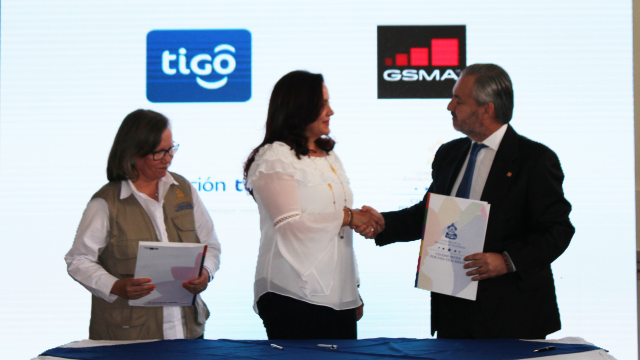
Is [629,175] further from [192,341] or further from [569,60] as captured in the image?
[192,341]

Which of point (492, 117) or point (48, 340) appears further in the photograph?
point (48, 340)

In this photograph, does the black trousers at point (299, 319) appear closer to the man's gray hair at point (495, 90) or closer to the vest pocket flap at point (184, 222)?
the vest pocket flap at point (184, 222)

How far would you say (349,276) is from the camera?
219 centimetres

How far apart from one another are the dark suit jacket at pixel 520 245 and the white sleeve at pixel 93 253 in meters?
1.26

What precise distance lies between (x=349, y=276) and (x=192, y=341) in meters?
0.71

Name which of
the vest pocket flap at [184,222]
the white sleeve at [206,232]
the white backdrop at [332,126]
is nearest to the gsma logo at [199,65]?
the white backdrop at [332,126]

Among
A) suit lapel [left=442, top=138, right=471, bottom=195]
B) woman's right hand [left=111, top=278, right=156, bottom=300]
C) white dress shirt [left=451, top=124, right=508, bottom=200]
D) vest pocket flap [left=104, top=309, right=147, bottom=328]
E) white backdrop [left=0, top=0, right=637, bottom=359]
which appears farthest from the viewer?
white backdrop [left=0, top=0, right=637, bottom=359]

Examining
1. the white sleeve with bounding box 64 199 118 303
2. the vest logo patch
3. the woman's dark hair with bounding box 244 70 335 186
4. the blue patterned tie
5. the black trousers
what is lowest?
the black trousers

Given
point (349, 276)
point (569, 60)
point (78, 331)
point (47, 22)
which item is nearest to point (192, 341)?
point (349, 276)

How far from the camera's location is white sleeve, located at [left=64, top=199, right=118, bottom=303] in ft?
6.72

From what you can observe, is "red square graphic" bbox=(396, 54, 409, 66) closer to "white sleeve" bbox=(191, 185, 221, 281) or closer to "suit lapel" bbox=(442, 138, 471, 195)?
"suit lapel" bbox=(442, 138, 471, 195)

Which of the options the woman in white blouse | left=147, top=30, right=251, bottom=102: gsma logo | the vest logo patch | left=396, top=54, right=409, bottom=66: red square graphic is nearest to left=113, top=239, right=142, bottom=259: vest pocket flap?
the vest logo patch

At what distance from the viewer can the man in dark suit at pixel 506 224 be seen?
6.66 feet

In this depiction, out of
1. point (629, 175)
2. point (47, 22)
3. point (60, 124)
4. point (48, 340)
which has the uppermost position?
point (47, 22)
